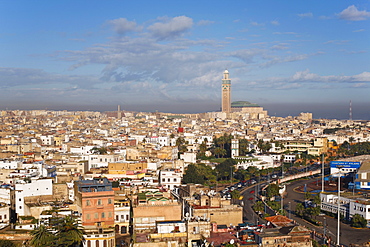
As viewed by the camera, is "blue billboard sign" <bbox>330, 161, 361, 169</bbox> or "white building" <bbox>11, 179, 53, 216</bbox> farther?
"blue billboard sign" <bbox>330, 161, 361, 169</bbox>

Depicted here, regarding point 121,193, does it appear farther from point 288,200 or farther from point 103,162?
point 103,162

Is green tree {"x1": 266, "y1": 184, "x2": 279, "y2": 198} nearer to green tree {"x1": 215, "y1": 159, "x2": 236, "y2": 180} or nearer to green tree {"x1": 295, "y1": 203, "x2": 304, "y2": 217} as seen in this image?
green tree {"x1": 295, "y1": 203, "x2": 304, "y2": 217}

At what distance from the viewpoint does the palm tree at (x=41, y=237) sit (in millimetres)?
13203

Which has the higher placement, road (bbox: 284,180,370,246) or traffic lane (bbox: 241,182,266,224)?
traffic lane (bbox: 241,182,266,224)

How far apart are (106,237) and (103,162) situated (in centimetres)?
1772

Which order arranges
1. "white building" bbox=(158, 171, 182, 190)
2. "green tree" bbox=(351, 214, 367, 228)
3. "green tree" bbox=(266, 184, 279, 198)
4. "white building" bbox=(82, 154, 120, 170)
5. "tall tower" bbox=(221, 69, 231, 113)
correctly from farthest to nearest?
"tall tower" bbox=(221, 69, 231, 113) < "white building" bbox=(82, 154, 120, 170) < "white building" bbox=(158, 171, 182, 190) < "green tree" bbox=(266, 184, 279, 198) < "green tree" bbox=(351, 214, 367, 228)

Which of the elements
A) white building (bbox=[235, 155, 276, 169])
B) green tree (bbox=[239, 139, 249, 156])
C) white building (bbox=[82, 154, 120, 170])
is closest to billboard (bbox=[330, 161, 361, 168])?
white building (bbox=[235, 155, 276, 169])

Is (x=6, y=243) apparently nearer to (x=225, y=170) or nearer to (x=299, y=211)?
(x=299, y=211)

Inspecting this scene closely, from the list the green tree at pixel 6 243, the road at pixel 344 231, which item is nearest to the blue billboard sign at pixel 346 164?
the road at pixel 344 231

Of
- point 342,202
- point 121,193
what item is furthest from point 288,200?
point 121,193

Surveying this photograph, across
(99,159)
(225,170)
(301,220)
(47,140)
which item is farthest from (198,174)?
(47,140)

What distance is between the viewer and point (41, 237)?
13289mm

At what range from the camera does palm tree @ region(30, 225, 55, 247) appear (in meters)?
13.2

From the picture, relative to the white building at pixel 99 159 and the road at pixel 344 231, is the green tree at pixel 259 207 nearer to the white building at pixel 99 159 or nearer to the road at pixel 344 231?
the road at pixel 344 231
